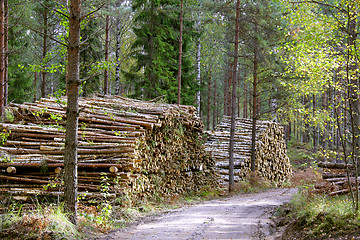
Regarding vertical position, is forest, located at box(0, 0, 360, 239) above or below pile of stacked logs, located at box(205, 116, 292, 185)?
above

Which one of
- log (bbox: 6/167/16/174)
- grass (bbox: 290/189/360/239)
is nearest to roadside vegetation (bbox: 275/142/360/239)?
grass (bbox: 290/189/360/239)

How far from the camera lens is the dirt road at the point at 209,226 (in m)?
6.45

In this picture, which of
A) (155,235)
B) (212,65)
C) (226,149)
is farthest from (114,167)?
(212,65)

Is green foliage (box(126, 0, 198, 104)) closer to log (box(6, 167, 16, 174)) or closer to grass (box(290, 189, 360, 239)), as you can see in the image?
log (box(6, 167, 16, 174))

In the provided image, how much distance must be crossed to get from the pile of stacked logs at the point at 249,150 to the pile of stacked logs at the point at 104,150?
11.4ft

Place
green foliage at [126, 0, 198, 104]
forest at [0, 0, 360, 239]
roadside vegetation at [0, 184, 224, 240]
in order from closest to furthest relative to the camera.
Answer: roadside vegetation at [0, 184, 224, 240], forest at [0, 0, 360, 239], green foliage at [126, 0, 198, 104]

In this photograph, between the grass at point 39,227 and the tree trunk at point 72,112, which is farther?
the tree trunk at point 72,112

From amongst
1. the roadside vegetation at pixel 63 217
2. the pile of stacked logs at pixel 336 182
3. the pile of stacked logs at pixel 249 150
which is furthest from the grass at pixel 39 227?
the pile of stacked logs at pixel 249 150

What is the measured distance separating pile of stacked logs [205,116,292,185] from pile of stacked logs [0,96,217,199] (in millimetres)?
3475

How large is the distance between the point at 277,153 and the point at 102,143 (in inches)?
595

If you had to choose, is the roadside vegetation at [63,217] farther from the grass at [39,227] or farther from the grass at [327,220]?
the grass at [327,220]

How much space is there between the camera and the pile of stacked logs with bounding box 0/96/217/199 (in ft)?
27.4

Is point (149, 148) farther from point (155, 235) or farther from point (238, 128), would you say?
point (238, 128)

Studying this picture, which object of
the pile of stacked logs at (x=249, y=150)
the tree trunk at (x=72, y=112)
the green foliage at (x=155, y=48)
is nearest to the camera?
the tree trunk at (x=72, y=112)
